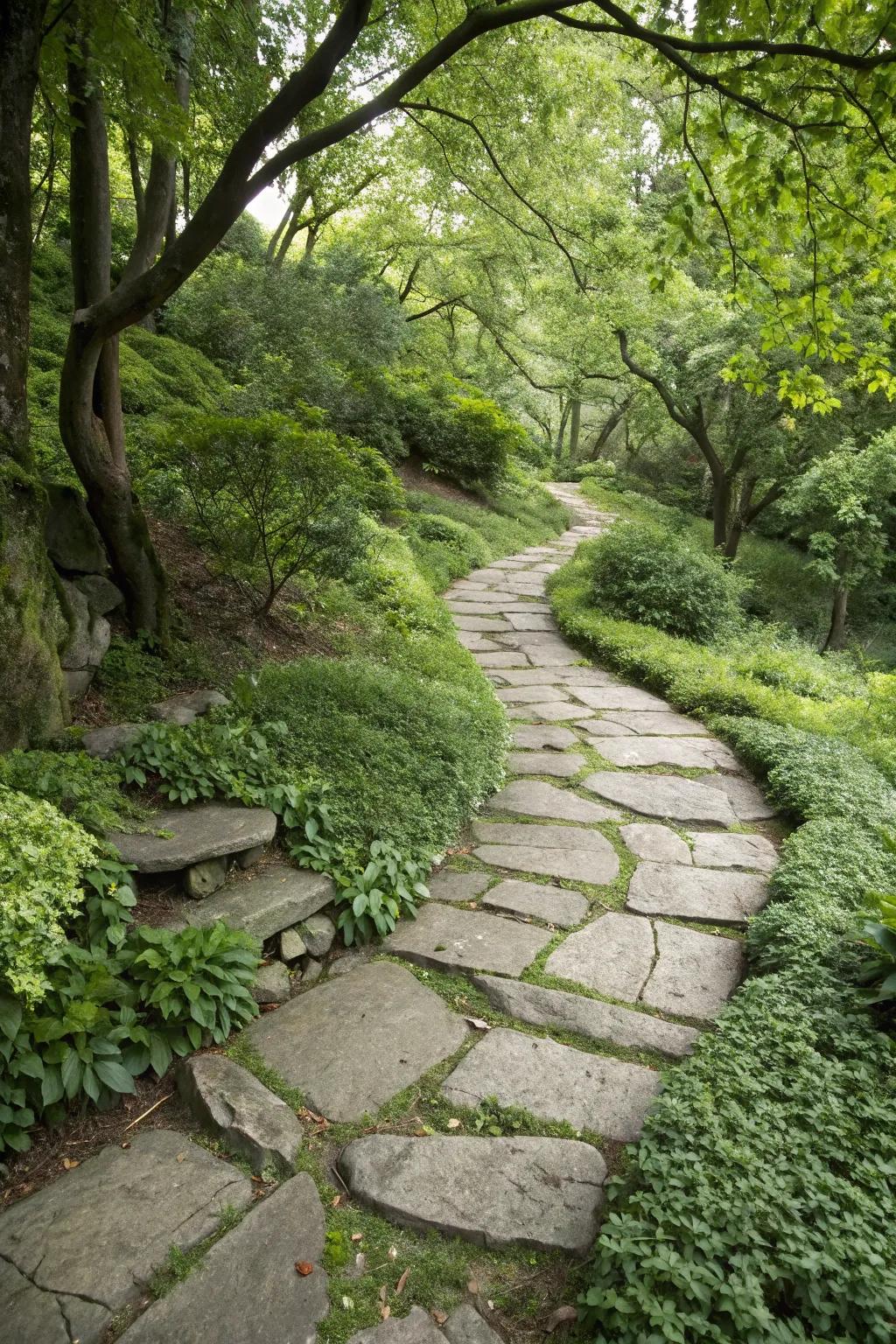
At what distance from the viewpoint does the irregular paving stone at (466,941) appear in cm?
299

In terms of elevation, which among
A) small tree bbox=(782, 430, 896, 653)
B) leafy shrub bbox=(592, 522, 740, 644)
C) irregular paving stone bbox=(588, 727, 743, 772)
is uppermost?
small tree bbox=(782, 430, 896, 653)

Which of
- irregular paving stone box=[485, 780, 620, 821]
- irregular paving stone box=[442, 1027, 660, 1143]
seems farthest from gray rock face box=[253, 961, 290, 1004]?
irregular paving stone box=[485, 780, 620, 821]

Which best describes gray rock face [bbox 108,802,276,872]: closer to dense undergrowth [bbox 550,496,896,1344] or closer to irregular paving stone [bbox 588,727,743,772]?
dense undergrowth [bbox 550,496,896,1344]

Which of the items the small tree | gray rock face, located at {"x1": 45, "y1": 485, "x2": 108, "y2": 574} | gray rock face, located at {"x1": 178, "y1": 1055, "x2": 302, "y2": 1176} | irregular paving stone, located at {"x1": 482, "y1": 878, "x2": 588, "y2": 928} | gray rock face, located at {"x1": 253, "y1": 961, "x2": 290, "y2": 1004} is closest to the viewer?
gray rock face, located at {"x1": 178, "y1": 1055, "x2": 302, "y2": 1176}

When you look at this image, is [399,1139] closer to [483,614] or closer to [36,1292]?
[36,1292]

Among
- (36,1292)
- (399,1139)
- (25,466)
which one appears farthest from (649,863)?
(25,466)

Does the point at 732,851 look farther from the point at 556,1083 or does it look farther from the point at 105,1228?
the point at 105,1228

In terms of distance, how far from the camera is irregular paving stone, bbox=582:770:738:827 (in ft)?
14.1

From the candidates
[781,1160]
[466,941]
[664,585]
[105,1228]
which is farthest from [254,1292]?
[664,585]

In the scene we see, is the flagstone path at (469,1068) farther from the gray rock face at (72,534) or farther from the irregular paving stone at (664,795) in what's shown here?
the gray rock face at (72,534)

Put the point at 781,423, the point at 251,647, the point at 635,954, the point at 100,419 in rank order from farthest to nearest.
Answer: the point at 781,423 → the point at 251,647 → the point at 100,419 → the point at 635,954

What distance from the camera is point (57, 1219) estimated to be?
186 cm

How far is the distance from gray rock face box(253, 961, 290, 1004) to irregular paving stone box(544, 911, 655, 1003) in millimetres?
994

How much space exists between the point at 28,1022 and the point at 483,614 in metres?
6.85
